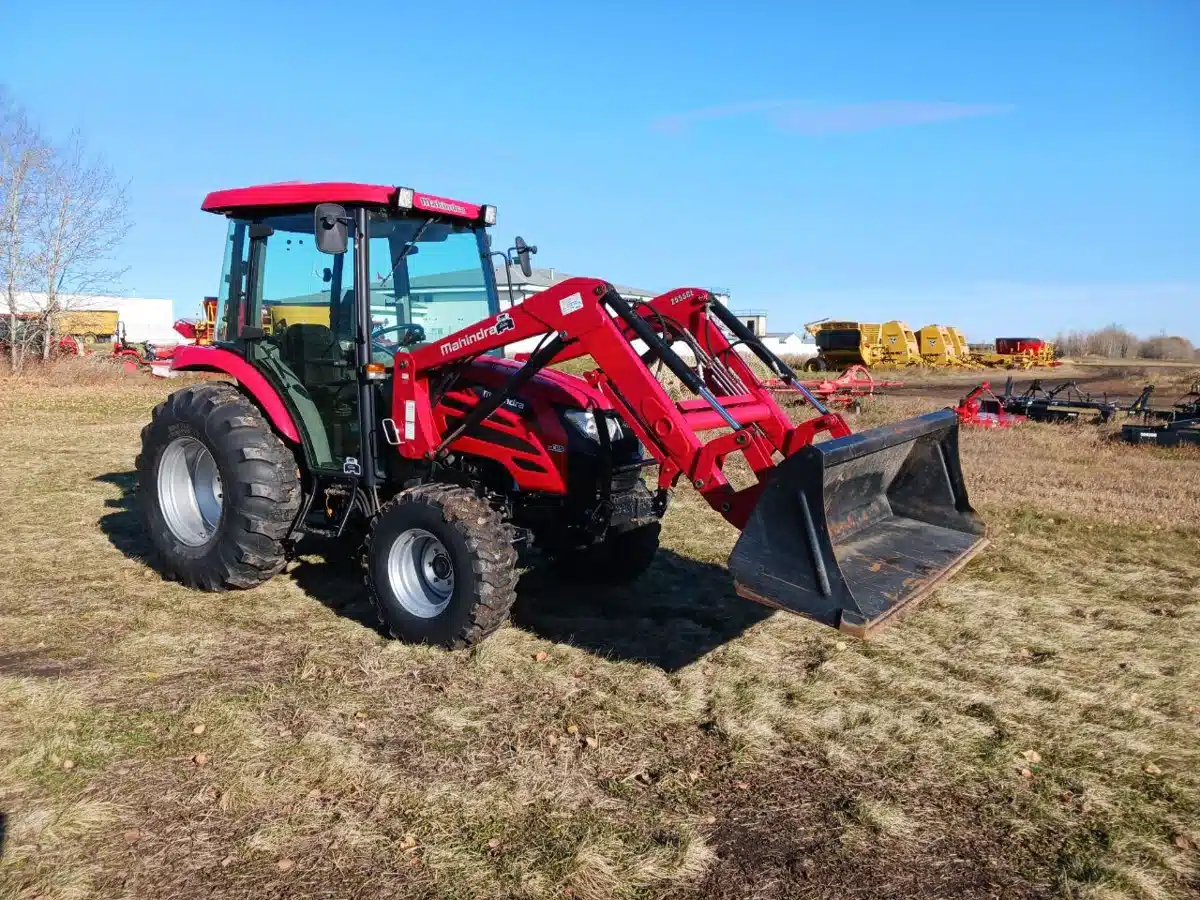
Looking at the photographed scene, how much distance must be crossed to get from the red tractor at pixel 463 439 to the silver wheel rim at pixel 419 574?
0.05ft

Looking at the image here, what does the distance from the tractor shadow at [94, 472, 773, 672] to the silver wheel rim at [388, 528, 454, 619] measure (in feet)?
1.38

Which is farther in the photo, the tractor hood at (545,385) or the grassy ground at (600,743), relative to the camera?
the tractor hood at (545,385)

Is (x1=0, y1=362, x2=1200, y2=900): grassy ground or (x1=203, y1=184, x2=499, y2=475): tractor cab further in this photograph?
(x1=203, y1=184, x2=499, y2=475): tractor cab

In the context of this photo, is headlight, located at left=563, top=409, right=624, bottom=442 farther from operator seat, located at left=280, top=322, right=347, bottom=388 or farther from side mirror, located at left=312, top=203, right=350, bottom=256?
side mirror, located at left=312, top=203, right=350, bottom=256

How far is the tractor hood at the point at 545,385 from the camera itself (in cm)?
544

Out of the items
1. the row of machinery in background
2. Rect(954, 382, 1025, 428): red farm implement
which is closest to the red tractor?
Rect(954, 382, 1025, 428): red farm implement

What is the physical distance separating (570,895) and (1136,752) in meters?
2.70

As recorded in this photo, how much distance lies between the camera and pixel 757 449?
466 centimetres

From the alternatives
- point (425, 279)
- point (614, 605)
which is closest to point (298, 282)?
point (425, 279)

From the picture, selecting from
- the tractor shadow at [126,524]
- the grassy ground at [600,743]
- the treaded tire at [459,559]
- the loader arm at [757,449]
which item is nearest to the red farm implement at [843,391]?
the grassy ground at [600,743]

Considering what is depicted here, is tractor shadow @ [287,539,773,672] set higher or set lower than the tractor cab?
lower

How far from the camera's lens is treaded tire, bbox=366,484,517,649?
4.86 metres

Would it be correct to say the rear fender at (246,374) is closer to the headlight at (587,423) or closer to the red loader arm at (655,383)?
the red loader arm at (655,383)

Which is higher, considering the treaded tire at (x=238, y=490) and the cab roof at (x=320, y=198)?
the cab roof at (x=320, y=198)
